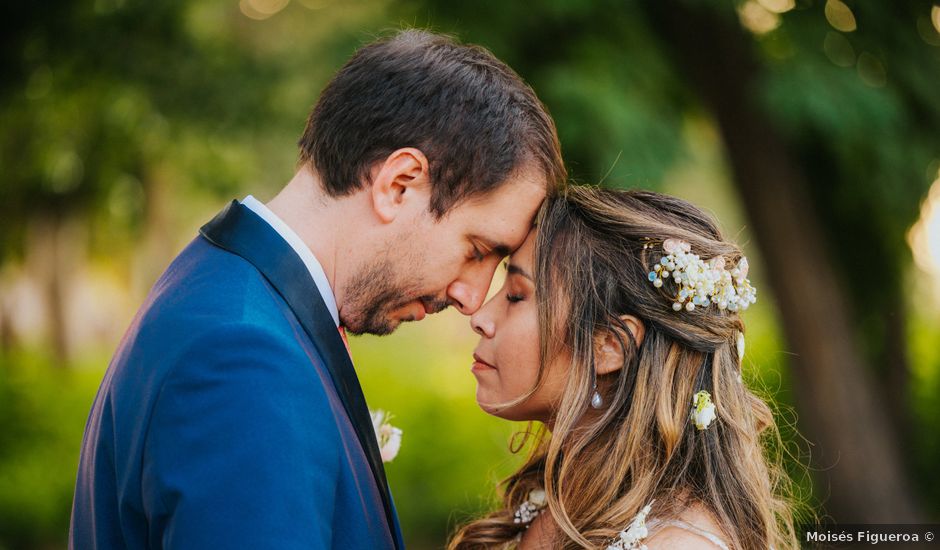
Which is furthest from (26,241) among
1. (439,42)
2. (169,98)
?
(439,42)

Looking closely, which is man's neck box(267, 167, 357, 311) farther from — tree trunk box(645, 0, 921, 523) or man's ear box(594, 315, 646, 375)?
tree trunk box(645, 0, 921, 523)

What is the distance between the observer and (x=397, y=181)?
242 cm

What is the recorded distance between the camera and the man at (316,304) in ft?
5.50

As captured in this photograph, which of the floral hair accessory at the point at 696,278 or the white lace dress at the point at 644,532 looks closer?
the white lace dress at the point at 644,532

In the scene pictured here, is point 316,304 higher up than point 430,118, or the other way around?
point 430,118

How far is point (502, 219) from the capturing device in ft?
8.66

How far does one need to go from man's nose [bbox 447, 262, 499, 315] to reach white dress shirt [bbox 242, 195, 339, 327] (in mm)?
494

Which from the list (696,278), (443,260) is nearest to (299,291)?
(443,260)

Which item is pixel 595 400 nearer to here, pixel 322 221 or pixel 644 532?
pixel 644 532

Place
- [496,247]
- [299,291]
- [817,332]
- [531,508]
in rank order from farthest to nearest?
[817,332] < [531,508] < [496,247] < [299,291]

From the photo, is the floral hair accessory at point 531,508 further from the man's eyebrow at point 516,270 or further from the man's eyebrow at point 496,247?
the man's eyebrow at point 496,247

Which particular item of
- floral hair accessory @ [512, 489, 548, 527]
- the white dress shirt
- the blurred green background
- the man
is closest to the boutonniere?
the man

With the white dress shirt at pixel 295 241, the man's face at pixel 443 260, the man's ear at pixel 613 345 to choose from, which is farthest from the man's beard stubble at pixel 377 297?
the man's ear at pixel 613 345

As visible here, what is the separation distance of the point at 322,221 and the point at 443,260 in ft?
1.27
